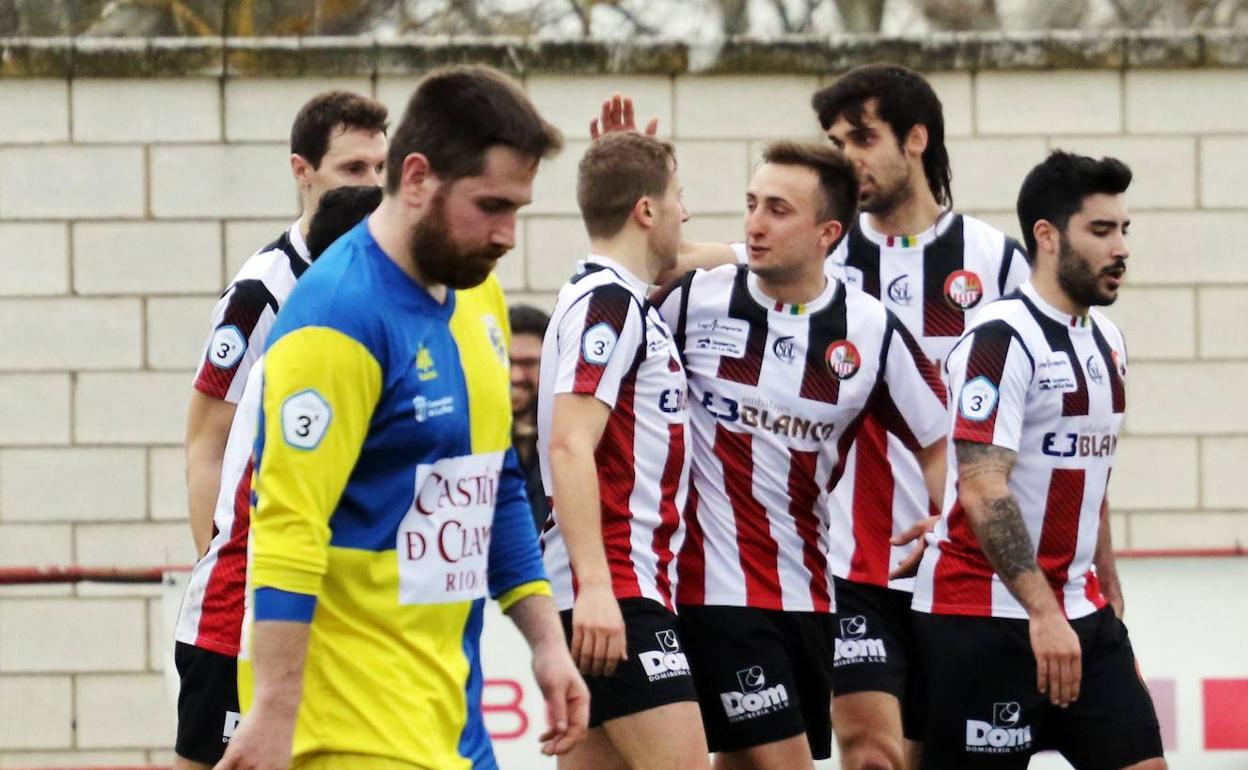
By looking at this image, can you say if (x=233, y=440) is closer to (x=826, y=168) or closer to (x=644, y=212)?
(x=644, y=212)

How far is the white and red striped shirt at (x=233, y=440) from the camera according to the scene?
4.95 meters

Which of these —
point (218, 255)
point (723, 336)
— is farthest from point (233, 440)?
point (218, 255)

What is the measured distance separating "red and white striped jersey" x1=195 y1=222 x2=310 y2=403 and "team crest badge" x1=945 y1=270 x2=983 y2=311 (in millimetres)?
2100

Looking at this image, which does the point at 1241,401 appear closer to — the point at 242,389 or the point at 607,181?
the point at 607,181

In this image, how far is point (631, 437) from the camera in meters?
5.68

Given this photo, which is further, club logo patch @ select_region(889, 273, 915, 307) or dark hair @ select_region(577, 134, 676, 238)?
club logo patch @ select_region(889, 273, 915, 307)

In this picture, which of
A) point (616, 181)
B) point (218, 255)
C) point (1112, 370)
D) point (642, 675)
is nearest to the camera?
point (642, 675)

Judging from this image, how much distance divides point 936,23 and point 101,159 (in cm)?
356

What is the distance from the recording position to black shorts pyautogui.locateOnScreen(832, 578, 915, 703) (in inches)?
256

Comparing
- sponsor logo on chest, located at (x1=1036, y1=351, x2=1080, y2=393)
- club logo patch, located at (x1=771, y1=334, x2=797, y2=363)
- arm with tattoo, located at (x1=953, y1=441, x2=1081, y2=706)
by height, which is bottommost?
arm with tattoo, located at (x1=953, y1=441, x2=1081, y2=706)

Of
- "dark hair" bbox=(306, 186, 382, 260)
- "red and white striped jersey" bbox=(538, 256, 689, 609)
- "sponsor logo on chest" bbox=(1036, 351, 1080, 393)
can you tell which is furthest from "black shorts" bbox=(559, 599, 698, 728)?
"sponsor logo on chest" bbox=(1036, 351, 1080, 393)

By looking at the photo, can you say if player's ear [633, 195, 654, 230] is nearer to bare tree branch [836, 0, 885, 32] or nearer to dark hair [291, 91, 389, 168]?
dark hair [291, 91, 389, 168]

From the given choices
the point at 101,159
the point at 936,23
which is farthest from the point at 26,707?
the point at 936,23

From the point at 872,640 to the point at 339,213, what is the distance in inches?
91.3
